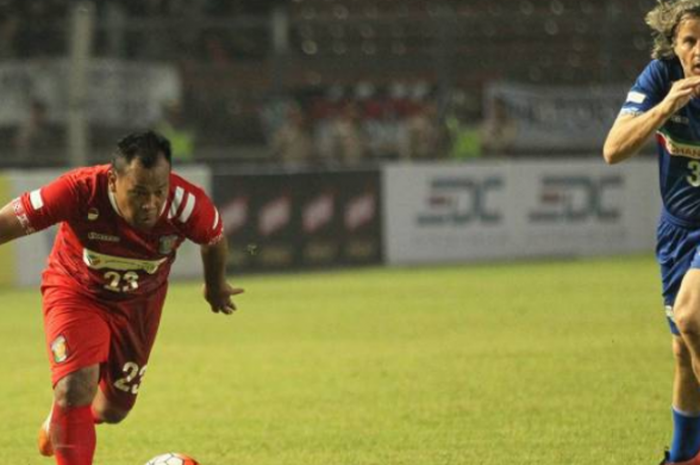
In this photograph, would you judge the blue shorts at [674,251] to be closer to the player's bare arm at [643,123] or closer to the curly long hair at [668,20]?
the player's bare arm at [643,123]

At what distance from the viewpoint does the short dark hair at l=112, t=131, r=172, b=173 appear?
652 cm

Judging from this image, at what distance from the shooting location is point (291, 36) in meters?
24.1

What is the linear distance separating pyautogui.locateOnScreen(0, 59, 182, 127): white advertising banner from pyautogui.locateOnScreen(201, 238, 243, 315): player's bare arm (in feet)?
44.3

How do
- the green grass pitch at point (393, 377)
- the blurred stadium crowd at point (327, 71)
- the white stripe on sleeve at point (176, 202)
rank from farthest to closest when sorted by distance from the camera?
the blurred stadium crowd at point (327, 71), the green grass pitch at point (393, 377), the white stripe on sleeve at point (176, 202)

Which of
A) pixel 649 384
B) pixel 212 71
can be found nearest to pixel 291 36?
pixel 212 71

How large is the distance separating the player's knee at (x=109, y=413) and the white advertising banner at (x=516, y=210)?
14.5 metres

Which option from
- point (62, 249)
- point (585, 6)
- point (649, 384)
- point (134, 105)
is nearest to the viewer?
point (62, 249)

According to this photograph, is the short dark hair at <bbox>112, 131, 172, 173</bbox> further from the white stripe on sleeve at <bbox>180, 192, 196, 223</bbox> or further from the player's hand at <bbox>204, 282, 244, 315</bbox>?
the player's hand at <bbox>204, 282, 244, 315</bbox>

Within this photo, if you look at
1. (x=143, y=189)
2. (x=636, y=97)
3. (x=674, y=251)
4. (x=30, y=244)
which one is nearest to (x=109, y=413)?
(x=143, y=189)

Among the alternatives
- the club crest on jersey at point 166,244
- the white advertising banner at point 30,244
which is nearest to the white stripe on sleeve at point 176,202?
the club crest on jersey at point 166,244

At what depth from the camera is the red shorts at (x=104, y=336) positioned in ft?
22.3

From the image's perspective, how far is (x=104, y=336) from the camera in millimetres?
6992

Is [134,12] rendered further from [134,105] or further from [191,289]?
[191,289]

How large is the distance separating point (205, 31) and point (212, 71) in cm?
73
